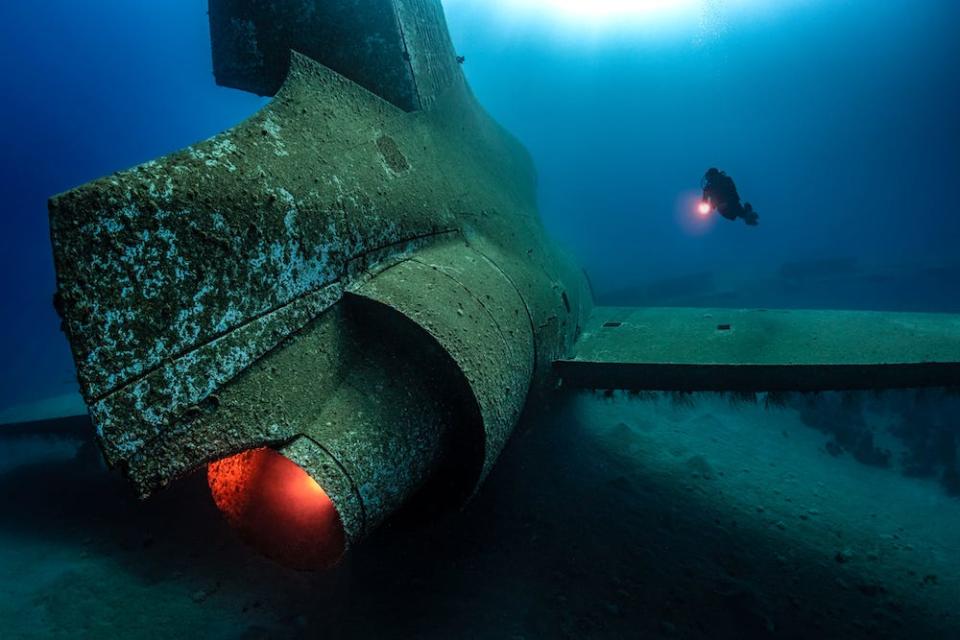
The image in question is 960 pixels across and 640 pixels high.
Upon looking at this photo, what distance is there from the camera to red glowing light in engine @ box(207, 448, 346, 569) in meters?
2.34

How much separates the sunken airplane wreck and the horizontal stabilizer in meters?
0.02

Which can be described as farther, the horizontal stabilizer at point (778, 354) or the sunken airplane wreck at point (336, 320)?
the horizontal stabilizer at point (778, 354)

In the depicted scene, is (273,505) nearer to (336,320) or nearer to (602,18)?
(336,320)

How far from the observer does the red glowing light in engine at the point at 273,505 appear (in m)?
2.34

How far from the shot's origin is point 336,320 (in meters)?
2.32

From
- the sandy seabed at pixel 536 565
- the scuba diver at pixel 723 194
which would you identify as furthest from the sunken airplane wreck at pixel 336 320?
the scuba diver at pixel 723 194

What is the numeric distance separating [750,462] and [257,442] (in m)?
6.31

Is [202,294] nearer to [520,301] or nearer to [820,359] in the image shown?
[520,301]

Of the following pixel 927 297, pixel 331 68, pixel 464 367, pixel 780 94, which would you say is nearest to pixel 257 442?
pixel 464 367

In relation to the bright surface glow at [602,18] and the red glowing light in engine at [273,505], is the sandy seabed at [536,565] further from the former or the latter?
the bright surface glow at [602,18]

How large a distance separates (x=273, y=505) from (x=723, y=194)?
25.6 feet

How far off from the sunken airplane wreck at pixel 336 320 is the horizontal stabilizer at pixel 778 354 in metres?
0.02

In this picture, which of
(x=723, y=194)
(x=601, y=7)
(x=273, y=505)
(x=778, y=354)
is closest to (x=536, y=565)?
(x=273, y=505)

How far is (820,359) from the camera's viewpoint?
3023mm
